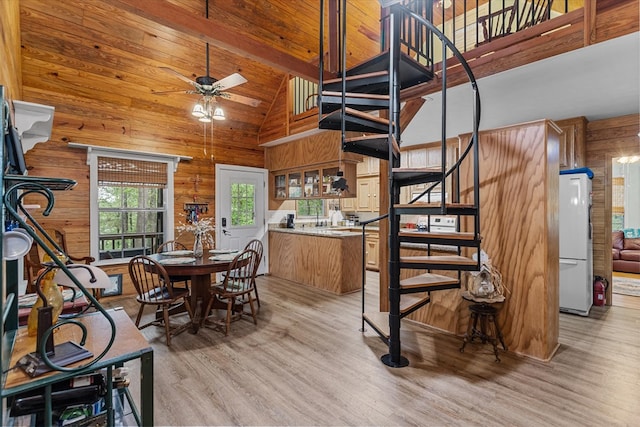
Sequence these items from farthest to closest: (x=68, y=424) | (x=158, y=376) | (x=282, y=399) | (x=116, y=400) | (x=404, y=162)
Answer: (x=404, y=162) → (x=158, y=376) → (x=282, y=399) → (x=116, y=400) → (x=68, y=424)

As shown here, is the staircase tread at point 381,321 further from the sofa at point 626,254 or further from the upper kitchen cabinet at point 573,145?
the sofa at point 626,254

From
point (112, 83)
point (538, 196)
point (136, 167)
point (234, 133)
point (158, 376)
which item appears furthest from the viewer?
point (234, 133)

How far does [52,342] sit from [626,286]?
721cm

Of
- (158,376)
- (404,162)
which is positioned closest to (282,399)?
(158,376)

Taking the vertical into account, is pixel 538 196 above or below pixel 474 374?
above

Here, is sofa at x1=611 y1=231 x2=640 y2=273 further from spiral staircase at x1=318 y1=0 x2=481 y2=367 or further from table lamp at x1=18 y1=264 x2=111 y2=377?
table lamp at x1=18 y1=264 x2=111 y2=377

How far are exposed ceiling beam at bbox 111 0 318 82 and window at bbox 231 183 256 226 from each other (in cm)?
306

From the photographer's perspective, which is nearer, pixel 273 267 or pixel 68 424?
pixel 68 424

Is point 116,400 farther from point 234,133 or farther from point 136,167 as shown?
point 234,133

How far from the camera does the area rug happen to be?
194 inches

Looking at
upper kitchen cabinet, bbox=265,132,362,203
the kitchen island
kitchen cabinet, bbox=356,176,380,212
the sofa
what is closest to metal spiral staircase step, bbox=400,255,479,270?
upper kitchen cabinet, bbox=265,132,362,203

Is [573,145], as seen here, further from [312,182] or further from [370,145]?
[312,182]

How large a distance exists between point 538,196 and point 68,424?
129 inches

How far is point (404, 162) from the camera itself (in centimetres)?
613
